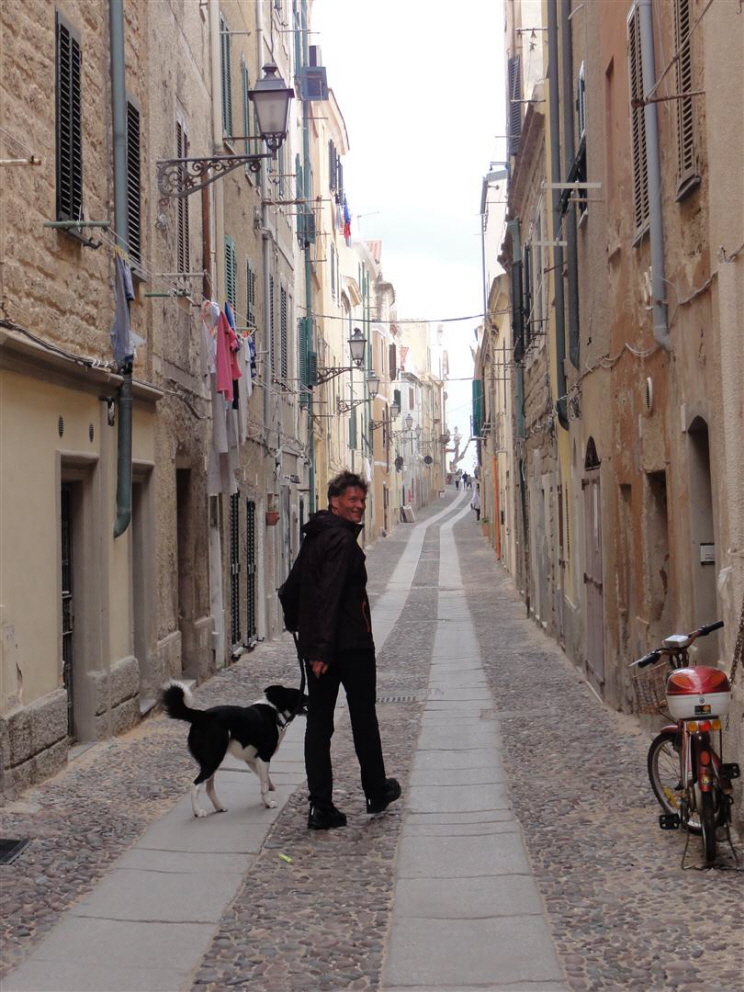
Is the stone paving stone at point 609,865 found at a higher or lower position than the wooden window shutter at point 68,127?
lower

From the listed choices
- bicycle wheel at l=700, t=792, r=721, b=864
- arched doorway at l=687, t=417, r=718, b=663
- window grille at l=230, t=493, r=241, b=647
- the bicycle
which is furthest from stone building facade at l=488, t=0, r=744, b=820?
window grille at l=230, t=493, r=241, b=647

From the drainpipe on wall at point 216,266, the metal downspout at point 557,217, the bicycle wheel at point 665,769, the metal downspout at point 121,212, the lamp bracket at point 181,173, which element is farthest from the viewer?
the metal downspout at point 557,217

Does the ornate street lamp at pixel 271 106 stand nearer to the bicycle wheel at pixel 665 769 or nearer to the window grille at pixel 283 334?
the bicycle wheel at pixel 665 769

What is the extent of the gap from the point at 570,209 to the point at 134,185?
17.0 feet

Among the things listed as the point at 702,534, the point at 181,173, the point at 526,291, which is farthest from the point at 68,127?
the point at 526,291

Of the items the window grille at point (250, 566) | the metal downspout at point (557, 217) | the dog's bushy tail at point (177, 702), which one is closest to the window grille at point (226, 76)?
the metal downspout at point (557, 217)

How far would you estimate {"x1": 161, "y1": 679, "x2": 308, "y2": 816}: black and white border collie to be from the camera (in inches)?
287

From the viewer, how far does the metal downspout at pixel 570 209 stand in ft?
47.3

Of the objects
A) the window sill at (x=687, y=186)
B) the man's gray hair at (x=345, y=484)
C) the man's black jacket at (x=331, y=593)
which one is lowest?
the man's black jacket at (x=331, y=593)

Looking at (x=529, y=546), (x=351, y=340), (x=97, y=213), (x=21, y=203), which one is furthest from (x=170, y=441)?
(x=351, y=340)

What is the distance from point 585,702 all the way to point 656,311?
4737mm

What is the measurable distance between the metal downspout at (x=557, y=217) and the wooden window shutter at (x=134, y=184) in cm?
584

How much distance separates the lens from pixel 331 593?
23.6ft

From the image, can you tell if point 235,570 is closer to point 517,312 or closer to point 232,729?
point 517,312
